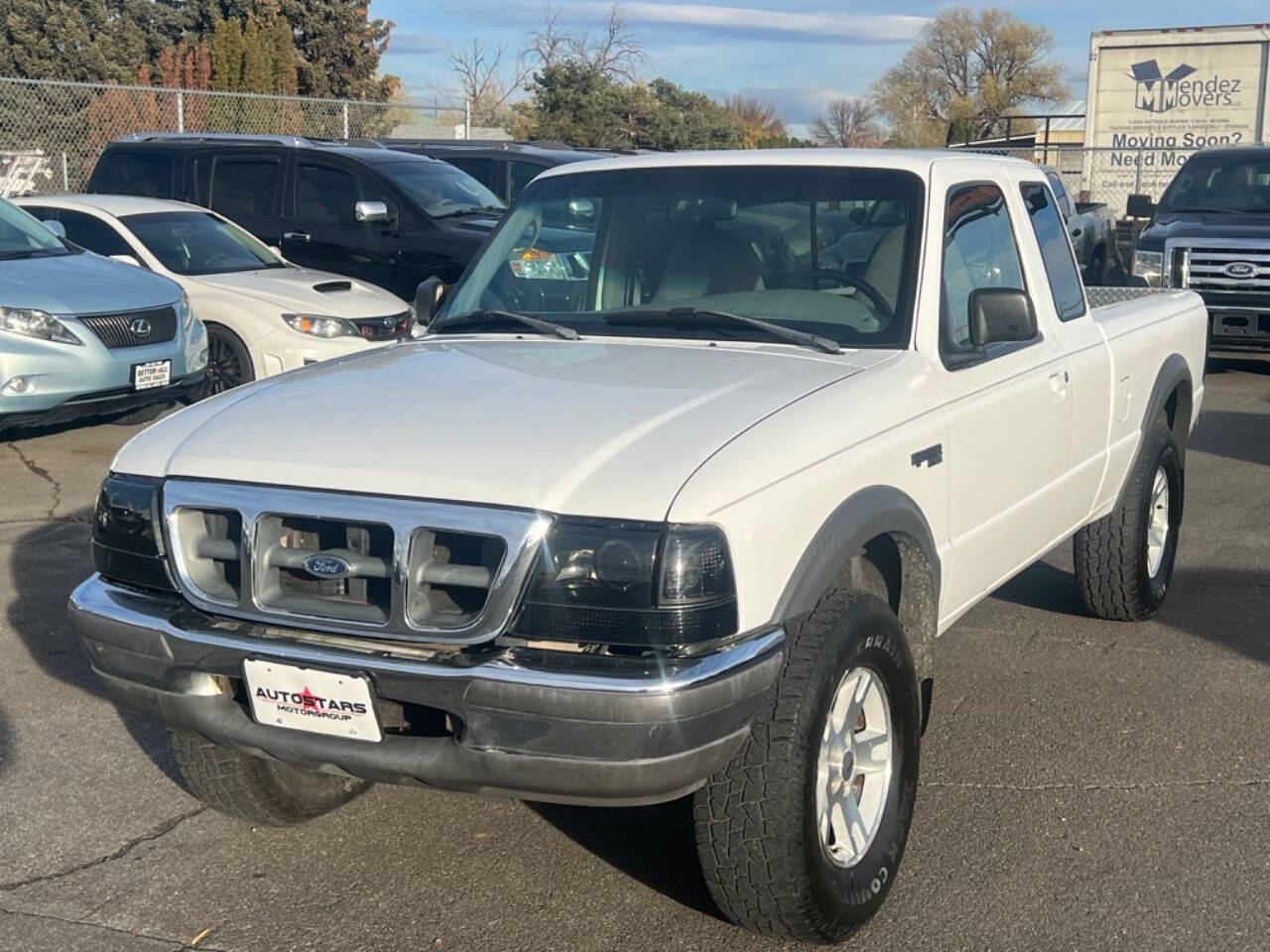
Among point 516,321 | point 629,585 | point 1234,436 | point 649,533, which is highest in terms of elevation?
point 516,321

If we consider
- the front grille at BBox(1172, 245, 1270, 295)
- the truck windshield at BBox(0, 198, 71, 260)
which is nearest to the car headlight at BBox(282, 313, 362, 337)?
the truck windshield at BBox(0, 198, 71, 260)

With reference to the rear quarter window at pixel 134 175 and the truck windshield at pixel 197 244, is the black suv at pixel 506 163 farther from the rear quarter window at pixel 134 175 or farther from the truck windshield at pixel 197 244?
the truck windshield at pixel 197 244

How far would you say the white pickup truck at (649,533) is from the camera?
307cm

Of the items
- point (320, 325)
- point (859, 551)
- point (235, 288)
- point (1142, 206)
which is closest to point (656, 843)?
point (859, 551)

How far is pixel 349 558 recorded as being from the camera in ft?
10.7

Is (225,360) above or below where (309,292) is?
below

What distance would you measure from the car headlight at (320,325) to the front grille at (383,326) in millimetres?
85

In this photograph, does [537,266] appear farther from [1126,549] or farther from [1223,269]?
→ [1223,269]

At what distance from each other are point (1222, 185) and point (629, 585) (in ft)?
40.7

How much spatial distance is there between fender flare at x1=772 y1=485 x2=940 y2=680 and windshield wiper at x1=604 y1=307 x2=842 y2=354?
0.57 metres

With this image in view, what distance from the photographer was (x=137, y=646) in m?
3.47

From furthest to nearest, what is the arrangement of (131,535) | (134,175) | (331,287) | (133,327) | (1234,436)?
(134,175) < (331,287) < (1234,436) < (133,327) < (131,535)

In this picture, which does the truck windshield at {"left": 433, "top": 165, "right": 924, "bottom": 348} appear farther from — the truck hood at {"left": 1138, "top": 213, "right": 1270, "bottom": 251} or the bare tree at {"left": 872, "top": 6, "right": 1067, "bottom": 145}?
the bare tree at {"left": 872, "top": 6, "right": 1067, "bottom": 145}

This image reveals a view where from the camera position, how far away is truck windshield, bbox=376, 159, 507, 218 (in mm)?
12719
